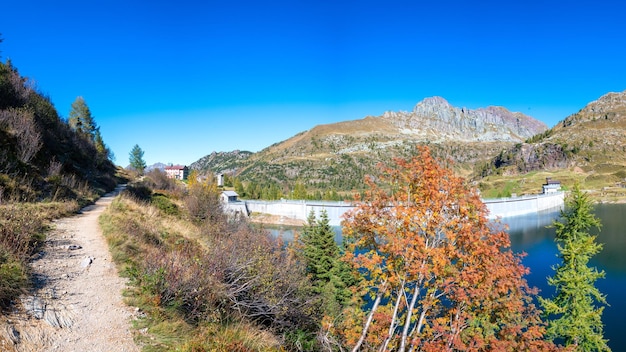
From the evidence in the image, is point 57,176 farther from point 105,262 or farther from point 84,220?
point 105,262

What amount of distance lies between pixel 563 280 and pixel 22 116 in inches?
1204

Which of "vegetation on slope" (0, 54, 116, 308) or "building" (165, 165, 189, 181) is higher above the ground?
"building" (165, 165, 189, 181)

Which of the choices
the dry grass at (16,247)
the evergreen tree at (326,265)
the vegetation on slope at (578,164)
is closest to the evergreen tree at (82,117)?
the evergreen tree at (326,265)

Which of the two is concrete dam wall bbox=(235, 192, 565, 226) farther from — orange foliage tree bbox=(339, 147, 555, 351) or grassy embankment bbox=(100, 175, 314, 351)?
grassy embankment bbox=(100, 175, 314, 351)

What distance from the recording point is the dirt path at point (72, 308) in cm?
612

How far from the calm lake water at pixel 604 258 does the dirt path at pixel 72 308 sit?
101 ft

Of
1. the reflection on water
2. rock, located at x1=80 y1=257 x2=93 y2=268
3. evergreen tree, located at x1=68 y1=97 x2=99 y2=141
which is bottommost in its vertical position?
the reflection on water

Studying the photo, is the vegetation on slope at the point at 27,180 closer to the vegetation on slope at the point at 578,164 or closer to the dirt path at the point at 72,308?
the dirt path at the point at 72,308

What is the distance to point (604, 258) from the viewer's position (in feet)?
151

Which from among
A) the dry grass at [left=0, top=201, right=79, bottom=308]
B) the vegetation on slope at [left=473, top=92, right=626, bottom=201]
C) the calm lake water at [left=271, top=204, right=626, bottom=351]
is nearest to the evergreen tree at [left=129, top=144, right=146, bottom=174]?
the calm lake water at [left=271, top=204, right=626, bottom=351]

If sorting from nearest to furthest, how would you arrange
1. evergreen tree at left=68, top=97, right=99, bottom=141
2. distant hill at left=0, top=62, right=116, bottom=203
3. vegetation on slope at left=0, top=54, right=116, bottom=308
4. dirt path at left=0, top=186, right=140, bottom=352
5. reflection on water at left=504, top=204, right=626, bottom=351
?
dirt path at left=0, top=186, right=140, bottom=352 < vegetation on slope at left=0, top=54, right=116, bottom=308 < distant hill at left=0, top=62, right=116, bottom=203 < reflection on water at left=504, top=204, right=626, bottom=351 < evergreen tree at left=68, top=97, right=99, bottom=141

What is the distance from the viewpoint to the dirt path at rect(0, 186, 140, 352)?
6.12 metres

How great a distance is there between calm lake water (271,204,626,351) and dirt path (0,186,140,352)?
30926mm

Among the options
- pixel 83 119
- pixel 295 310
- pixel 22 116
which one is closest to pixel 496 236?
pixel 295 310
